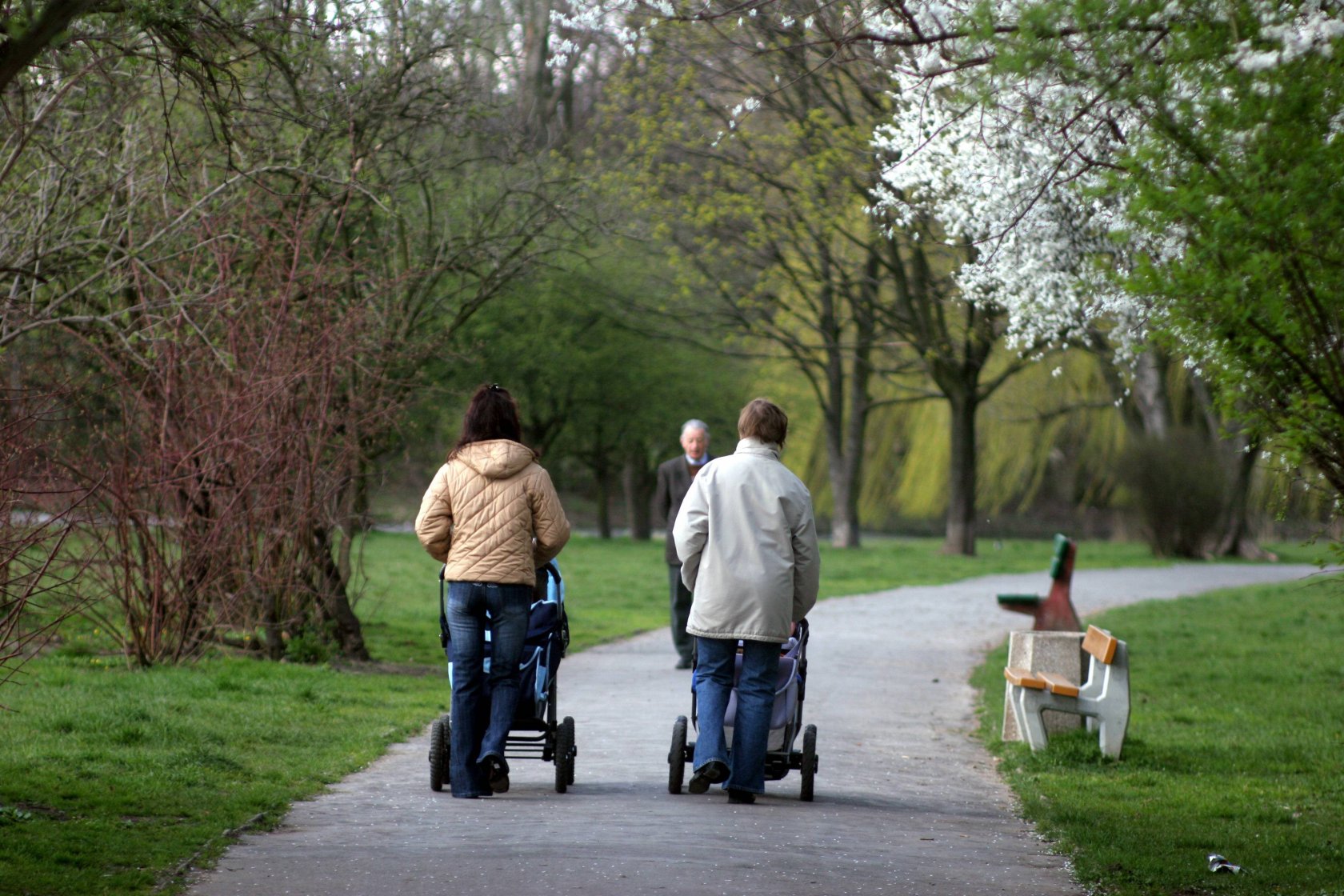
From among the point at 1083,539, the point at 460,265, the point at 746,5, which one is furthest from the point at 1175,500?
the point at 746,5

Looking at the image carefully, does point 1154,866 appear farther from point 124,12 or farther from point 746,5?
point 124,12

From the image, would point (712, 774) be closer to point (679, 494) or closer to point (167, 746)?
point (167, 746)

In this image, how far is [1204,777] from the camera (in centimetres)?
955

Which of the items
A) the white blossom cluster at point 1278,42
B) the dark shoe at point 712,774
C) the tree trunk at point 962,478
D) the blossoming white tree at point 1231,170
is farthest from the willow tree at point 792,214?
the white blossom cluster at point 1278,42

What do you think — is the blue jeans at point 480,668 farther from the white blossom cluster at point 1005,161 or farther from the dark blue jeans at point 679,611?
the dark blue jeans at point 679,611

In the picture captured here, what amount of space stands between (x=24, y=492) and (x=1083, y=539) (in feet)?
153

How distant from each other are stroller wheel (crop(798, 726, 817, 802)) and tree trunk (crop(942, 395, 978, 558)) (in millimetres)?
27849

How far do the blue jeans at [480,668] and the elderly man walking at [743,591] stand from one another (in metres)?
0.84

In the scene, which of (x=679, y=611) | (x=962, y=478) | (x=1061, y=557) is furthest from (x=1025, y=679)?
(x=962, y=478)

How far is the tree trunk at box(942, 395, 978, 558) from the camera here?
35.5 metres

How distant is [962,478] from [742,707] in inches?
1156

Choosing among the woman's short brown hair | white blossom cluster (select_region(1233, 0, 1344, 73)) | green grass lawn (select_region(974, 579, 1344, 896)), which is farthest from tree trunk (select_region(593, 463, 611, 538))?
white blossom cluster (select_region(1233, 0, 1344, 73))

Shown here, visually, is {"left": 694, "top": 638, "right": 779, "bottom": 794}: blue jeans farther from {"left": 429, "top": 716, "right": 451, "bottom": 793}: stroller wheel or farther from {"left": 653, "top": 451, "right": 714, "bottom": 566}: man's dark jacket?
{"left": 653, "top": 451, "right": 714, "bottom": 566}: man's dark jacket

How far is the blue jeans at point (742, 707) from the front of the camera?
7816 millimetres
